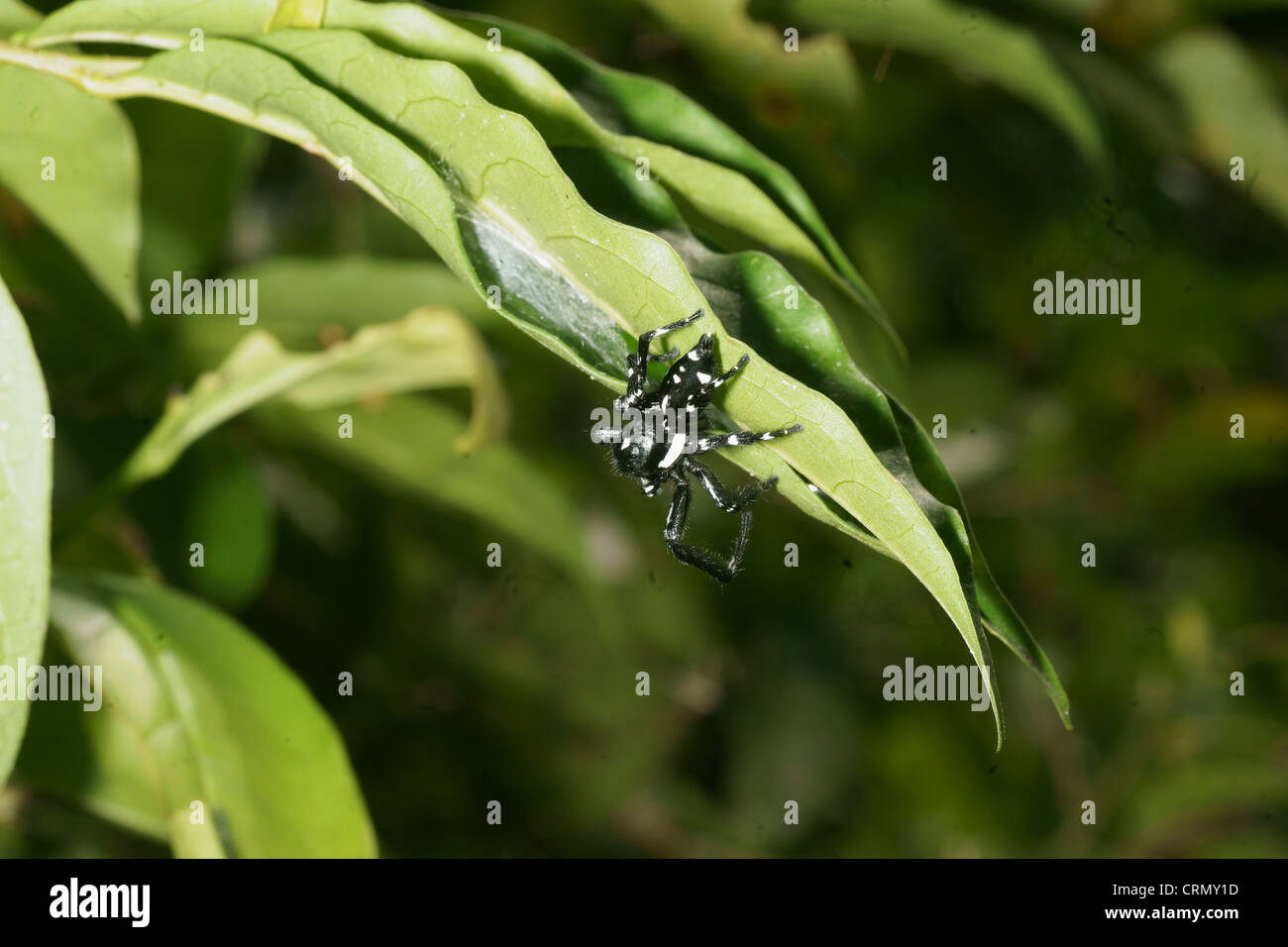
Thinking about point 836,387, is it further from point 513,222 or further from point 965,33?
point 965,33

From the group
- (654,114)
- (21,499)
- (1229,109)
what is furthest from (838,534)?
(21,499)

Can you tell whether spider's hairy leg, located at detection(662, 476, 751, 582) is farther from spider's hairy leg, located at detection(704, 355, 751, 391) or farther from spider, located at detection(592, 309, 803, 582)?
spider's hairy leg, located at detection(704, 355, 751, 391)

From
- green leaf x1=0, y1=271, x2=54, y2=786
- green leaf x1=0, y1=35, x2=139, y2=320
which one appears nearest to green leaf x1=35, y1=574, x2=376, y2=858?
green leaf x1=0, y1=271, x2=54, y2=786

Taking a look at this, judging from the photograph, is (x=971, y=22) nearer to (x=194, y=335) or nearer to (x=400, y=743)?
(x=194, y=335)

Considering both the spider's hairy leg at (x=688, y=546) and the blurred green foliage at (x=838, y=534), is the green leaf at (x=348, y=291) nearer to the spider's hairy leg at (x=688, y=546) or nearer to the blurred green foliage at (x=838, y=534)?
the blurred green foliage at (x=838, y=534)

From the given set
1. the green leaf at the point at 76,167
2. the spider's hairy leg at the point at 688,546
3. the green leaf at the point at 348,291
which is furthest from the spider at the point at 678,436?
the green leaf at the point at 76,167
